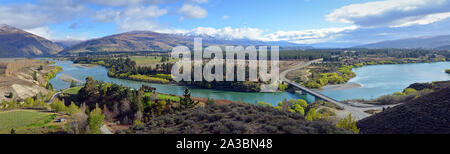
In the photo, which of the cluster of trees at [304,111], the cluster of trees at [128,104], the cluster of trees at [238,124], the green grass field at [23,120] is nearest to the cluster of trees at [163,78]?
the cluster of trees at [304,111]

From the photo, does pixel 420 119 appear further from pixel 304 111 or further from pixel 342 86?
pixel 342 86

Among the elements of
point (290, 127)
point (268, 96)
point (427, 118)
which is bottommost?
point (268, 96)

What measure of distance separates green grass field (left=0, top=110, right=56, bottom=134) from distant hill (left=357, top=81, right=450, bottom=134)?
2430 cm

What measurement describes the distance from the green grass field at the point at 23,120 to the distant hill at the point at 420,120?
2430 cm

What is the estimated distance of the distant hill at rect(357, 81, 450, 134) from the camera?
11.8 m

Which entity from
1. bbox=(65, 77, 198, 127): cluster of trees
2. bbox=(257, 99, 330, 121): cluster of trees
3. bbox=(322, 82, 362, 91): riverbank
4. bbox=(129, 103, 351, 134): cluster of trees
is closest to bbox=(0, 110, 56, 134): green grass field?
bbox=(65, 77, 198, 127): cluster of trees

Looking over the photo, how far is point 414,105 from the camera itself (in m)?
16.2

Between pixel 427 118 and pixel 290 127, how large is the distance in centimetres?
969

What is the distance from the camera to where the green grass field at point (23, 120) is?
18717 mm

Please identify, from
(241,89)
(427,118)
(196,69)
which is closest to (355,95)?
(241,89)

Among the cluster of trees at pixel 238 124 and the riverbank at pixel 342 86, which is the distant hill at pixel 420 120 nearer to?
the cluster of trees at pixel 238 124

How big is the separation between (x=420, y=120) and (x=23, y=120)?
97.7ft

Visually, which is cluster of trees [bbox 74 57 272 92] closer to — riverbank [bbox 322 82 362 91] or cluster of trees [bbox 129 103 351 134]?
riverbank [bbox 322 82 362 91]
